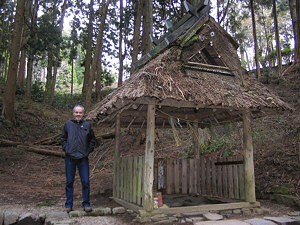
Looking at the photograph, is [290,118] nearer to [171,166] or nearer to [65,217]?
[171,166]

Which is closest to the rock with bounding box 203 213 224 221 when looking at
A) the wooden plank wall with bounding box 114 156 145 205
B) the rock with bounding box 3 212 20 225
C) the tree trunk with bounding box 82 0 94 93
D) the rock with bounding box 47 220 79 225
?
the wooden plank wall with bounding box 114 156 145 205

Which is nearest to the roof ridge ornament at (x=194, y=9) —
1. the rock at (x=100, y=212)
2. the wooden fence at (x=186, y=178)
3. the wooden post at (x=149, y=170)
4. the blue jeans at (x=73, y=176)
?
the wooden post at (x=149, y=170)

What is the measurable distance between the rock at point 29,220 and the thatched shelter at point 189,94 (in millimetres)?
1624

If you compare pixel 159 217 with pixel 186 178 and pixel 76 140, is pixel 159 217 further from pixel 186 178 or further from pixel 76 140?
pixel 186 178

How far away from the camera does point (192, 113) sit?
687 cm

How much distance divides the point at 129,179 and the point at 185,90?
2.15 meters

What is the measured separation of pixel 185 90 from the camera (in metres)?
4.57

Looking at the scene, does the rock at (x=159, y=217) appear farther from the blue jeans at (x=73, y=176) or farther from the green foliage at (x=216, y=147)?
the green foliage at (x=216, y=147)

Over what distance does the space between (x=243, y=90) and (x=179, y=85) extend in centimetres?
153

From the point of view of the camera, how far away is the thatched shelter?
175 inches

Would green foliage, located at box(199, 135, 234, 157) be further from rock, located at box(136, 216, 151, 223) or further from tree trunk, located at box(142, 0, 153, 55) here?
rock, located at box(136, 216, 151, 223)

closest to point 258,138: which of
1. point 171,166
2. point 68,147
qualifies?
point 171,166

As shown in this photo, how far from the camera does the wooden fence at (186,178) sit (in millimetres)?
5086

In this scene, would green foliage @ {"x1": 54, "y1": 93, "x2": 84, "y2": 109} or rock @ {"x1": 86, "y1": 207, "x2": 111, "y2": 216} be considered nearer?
rock @ {"x1": 86, "y1": 207, "x2": 111, "y2": 216}
